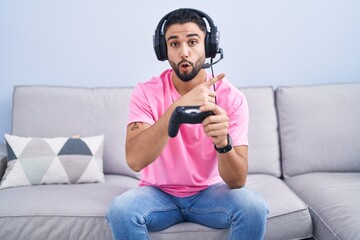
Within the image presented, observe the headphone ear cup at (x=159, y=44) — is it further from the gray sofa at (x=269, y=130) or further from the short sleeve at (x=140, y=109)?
the gray sofa at (x=269, y=130)

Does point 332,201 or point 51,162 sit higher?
point 51,162

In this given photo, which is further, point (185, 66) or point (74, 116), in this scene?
point (74, 116)

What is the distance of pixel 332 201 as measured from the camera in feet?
4.99

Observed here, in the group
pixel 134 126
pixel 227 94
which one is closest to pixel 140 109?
pixel 134 126

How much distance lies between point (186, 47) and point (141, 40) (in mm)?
965

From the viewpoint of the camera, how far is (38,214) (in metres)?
1.48

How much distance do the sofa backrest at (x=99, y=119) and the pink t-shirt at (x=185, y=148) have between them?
573mm

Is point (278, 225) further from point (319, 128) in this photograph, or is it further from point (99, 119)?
point (99, 119)

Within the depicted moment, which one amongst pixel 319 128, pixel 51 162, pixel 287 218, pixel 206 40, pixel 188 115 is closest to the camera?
pixel 188 115

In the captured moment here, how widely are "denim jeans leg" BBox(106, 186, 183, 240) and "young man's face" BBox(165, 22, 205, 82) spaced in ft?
1.40

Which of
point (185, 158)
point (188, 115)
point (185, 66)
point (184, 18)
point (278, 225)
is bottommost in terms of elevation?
point (278, 225)

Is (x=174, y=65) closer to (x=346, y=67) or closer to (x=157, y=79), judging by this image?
(x=157, y=79)

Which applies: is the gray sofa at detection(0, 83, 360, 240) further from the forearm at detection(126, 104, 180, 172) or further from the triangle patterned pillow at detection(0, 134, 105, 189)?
the forearm at detection(126, 104, 180, 172)

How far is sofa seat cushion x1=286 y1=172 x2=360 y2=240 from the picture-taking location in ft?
4.43
